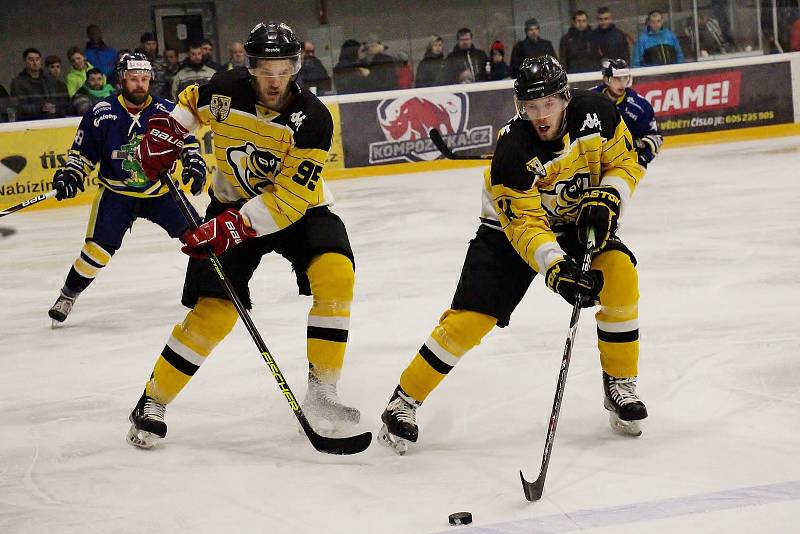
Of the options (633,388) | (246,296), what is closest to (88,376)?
(246,296)

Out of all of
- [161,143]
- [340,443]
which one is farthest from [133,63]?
[340,443]

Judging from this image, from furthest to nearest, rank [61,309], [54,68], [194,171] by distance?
[54,68] < [61,309] < [194,171]

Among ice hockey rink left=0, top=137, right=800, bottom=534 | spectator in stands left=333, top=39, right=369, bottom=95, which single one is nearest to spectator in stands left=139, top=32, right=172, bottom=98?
spectator in stands left=333, top=39, right=369, bottom=95

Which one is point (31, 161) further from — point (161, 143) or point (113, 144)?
point (161, 143)

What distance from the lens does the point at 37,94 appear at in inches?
349

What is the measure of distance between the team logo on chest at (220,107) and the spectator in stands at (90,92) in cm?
640

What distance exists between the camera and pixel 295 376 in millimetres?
3643

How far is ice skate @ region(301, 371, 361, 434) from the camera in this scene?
9.91 ft

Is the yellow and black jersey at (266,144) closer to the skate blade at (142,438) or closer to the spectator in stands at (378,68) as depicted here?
the skate blade at (142,438)

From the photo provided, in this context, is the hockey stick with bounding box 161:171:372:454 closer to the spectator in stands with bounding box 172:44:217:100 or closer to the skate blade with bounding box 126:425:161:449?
the skate blade with bounding box 126:425:161:449

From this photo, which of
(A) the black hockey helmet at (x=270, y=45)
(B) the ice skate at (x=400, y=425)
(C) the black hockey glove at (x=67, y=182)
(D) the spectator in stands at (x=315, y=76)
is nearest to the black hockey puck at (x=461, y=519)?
(B) the ice skate at (x=400, y=425)

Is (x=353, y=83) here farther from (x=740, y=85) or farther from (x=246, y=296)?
(x=246, y=296)

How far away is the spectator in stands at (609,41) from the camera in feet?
33.2

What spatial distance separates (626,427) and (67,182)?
8.80ft
